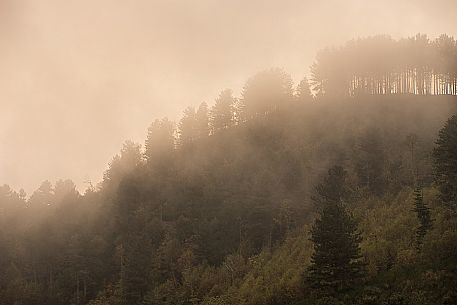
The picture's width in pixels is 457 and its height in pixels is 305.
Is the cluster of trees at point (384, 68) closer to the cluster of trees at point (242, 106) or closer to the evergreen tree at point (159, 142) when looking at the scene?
the cluster of trees at point (242, 106)

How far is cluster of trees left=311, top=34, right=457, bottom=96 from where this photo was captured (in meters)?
103

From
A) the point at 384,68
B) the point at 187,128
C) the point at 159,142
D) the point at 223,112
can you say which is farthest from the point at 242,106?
the point at 384,68

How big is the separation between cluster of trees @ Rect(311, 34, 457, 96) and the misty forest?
0.34 m

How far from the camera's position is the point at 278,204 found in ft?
226

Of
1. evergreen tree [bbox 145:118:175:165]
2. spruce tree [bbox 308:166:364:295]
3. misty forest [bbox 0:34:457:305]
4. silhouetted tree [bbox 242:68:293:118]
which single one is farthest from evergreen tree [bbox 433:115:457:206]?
silhouetted tree [bbox 242:68:293:118]

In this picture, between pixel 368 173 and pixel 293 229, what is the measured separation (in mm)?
15055

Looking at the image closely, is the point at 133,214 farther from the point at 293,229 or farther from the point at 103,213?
the point at 293,229

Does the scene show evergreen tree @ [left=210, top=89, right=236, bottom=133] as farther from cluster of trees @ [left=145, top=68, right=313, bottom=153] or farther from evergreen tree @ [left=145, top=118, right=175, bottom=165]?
evergreen tree @ [left=145, top=118, right=175, bottom=165]

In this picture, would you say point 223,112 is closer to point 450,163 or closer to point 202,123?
point 202,123

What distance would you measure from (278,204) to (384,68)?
A: 56512 millimetres

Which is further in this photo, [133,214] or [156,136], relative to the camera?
[156,136]

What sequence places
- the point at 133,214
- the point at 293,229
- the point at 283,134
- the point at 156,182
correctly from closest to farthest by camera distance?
the point at 293,229 → the point at 133,214 → the point at 156,182 → the point at 283,134

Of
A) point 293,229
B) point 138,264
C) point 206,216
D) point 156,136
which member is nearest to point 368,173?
point 293,229

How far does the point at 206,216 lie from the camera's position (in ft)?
233
